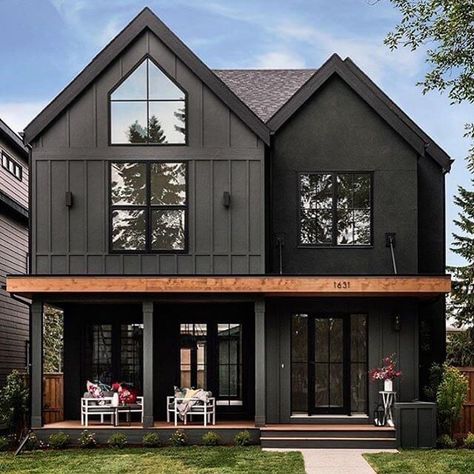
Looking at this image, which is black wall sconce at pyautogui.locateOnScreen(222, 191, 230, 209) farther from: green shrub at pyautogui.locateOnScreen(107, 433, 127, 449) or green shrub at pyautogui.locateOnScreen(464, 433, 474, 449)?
green shrub at pyautogui.locateOnScreen(464, 433, 474, 449)

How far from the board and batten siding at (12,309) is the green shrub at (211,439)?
7.90 meters

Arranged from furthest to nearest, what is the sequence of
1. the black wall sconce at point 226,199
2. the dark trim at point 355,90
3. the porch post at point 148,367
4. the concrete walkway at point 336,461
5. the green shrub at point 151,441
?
the dark trim at point 355,90 < the black wall sconce at point 226,199 < the porch post at point 148,367 < the green shrub at point 151,441 < the concrete walkway at point 336,461

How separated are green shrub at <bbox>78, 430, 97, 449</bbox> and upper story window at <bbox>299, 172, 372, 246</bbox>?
575cm

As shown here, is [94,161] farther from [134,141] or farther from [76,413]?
[76,413]

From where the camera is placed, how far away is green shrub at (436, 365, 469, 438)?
1744 centimetres

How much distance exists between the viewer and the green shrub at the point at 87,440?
17156 millimetres

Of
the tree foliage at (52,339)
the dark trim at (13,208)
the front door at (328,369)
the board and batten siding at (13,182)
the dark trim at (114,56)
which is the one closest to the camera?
the dark trim at (114,56)

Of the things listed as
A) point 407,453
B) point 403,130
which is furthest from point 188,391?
point 403,130

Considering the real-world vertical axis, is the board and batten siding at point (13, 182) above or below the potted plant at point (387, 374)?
above

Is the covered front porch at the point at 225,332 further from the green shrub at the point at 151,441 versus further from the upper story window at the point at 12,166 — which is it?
the upper story window at the point at 12,166

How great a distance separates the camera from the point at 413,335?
18625mm

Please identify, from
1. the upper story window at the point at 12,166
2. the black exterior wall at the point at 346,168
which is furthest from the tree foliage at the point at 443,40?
the upper story window at the point at 12,166

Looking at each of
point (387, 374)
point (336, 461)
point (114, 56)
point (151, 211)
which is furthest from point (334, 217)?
point (336, 461)

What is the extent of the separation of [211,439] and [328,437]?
2.14 m
